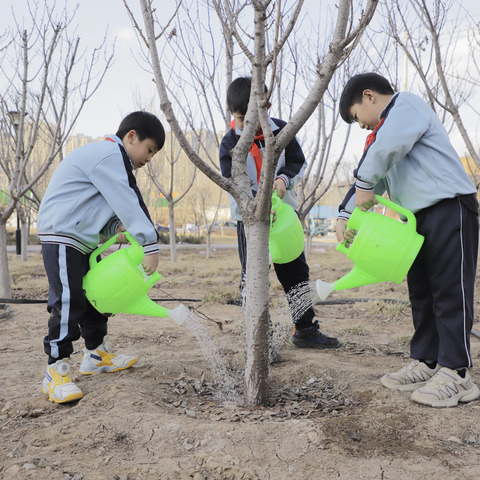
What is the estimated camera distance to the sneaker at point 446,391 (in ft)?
5.91

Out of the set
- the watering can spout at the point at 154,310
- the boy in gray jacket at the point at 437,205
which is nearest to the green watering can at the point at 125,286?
the watering can spout at the point at 154,310

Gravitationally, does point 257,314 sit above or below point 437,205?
below

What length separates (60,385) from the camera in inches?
79.6

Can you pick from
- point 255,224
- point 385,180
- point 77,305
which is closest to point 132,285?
point 77,305

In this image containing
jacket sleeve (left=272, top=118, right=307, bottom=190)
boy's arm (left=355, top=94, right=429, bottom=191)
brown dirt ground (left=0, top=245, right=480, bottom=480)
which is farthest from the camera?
jacket sleeve (left=272, top=118, right=307, bottom=190)

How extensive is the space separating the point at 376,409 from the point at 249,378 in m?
0.53

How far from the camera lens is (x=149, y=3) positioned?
1823 mm

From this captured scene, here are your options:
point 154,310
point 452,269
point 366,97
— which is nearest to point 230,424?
point 154,310

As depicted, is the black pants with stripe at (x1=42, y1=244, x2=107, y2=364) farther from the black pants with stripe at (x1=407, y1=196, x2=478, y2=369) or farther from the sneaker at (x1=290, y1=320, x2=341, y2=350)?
the black pants with stripe at (x1=407, y1=196, x2=478, y2=369)

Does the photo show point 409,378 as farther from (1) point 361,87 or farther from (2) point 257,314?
(1) point 361,87

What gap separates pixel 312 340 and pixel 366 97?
1502 millimetres

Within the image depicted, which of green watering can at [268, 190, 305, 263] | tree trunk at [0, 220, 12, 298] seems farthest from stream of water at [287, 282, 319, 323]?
tree trunk at [0, 220, 12, 298]

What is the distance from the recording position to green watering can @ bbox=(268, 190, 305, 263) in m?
2.22

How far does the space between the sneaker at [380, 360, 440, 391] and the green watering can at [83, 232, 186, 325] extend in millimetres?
986
